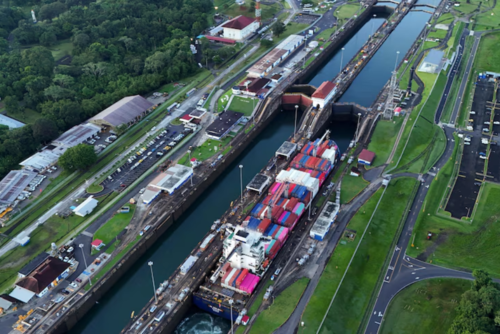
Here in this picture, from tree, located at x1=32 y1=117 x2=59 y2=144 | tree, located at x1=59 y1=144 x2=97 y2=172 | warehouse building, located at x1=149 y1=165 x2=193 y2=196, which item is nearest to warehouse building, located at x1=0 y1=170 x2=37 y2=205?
tree, located at x1=59 y1=144 x2=97 y2=172

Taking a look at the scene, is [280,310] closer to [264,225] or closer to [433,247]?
[264,225]

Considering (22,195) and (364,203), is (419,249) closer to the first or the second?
(364,203)

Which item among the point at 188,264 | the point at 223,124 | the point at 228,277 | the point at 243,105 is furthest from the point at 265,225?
the point at 243,105

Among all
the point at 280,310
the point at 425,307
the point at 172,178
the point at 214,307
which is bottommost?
the point at 214,307

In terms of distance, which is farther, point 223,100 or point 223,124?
point 223,100

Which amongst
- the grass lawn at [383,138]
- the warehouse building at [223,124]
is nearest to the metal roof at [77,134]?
the warehouse building at [223,124]

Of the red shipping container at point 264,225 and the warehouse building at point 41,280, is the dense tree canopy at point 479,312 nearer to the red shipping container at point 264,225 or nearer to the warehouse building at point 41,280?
the red shipping container at point 264,225

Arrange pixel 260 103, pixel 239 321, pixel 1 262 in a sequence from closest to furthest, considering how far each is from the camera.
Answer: pixel 239 321 < pixel 1 262 < pixel 260 103

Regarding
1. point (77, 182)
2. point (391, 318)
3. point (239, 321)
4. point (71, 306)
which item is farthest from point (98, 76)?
point (391, 318)
